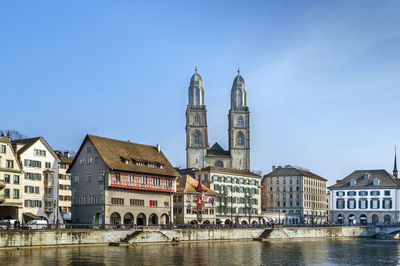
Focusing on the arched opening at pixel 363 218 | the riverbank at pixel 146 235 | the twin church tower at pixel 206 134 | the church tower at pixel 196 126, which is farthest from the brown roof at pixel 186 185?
the arched opening at pixel 363 218

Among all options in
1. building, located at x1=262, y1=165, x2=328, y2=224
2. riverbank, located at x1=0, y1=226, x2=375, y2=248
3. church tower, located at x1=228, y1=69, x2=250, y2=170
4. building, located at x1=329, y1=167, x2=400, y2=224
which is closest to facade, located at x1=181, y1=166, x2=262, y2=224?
riverbank, located at x1=0, y1=226, x2=375, y2=248

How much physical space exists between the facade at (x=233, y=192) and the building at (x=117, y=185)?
22653mm

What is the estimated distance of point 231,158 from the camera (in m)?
164

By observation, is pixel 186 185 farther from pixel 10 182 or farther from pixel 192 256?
pixel 192 256

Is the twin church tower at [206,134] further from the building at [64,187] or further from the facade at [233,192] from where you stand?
the building at [64,187]

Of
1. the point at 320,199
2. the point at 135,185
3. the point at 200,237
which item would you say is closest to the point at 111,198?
the point at 135,185

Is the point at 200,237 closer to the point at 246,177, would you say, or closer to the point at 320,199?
the point at 246,177

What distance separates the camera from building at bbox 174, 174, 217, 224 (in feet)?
374

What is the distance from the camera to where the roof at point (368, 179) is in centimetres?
14712

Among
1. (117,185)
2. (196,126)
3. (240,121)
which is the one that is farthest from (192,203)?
(240,121)

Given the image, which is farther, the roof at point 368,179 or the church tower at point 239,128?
the church tower at point 239,128

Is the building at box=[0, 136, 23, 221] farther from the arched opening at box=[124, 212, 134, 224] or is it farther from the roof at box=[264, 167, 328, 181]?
the roof at box=[264, 167, 328, 181]

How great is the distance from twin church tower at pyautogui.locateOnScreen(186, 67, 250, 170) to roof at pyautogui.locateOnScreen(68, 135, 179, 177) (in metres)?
52.0

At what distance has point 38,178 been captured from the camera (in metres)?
96.9
